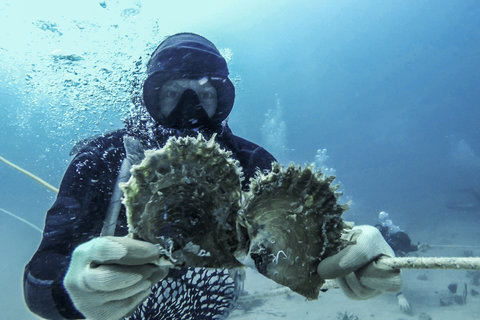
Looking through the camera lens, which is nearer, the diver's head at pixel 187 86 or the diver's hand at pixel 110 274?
the diver's hand at pixel 110 274

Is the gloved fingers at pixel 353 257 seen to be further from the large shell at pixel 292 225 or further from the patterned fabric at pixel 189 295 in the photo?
the patterned fabric at pixel 189 295

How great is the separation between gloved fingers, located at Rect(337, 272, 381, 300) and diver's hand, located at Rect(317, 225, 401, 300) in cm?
1

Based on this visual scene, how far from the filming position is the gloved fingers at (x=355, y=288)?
4.87 ft

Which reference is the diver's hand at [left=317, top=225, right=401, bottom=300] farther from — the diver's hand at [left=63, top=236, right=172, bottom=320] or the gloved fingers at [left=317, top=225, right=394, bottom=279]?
the diver's hand at [left=63, top=236, right=172, bottom=320]

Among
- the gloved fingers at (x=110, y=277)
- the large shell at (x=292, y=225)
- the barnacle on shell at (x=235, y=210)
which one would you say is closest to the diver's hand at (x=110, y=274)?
the gloved fingers at (x=110, y=277)

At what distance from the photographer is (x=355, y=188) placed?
188 ft

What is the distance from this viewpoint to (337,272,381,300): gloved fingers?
1.49 m

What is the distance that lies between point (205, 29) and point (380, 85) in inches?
2793

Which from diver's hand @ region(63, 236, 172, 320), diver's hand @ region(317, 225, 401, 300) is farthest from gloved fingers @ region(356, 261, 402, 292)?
diver's hand @ region(63, 236, 172, 320)

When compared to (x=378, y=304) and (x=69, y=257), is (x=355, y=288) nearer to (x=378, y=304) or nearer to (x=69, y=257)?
(x=69, y=257)

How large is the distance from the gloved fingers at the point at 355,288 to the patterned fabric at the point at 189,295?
34.5 inches

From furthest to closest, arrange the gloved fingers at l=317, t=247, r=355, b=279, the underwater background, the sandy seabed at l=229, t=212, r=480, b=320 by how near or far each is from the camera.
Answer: the underwater background, the sandy seabed at l=229, t=212, r=480, b=320, the gloved fingers at l=317, t=247, r=355, b=279

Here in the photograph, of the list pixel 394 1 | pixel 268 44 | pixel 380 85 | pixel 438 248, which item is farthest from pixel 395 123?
pixel 438 248

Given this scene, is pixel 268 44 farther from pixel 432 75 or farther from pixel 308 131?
pixel 432 75
